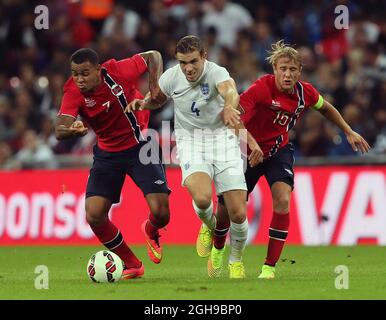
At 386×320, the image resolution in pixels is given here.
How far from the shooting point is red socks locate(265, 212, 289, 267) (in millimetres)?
10820

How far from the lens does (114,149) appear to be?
11.1 meters

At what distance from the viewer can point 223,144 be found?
35.6 ft

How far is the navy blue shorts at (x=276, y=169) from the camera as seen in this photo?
36.0 ft

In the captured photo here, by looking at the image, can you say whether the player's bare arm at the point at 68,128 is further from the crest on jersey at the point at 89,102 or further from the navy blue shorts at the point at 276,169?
the navy blue shorts at the point at 276,169

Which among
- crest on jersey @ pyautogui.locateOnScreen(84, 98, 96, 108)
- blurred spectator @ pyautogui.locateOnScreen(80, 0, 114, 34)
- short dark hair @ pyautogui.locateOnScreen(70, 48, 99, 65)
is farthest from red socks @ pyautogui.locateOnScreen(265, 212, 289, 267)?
blurred spectator @ pyautogui.locateOnScreen(80, 0, 114, 34)

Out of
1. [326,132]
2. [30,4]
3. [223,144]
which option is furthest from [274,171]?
[30,4]

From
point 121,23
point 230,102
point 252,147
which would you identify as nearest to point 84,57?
point 230,102

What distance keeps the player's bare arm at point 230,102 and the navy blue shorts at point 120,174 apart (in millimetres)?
1130

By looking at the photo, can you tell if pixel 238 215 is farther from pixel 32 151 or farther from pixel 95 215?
pixel 32 151

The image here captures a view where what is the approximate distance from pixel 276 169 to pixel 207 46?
8.50m

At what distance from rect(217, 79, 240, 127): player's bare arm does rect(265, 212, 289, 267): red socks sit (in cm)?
132

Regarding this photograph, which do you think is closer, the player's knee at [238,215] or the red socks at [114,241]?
the player's knee at [238,215]

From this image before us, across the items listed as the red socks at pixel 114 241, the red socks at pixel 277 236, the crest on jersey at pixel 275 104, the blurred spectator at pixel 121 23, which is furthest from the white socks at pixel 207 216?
the blurred spectator at pixel 121 23

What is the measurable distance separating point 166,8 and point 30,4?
8.80 feet
